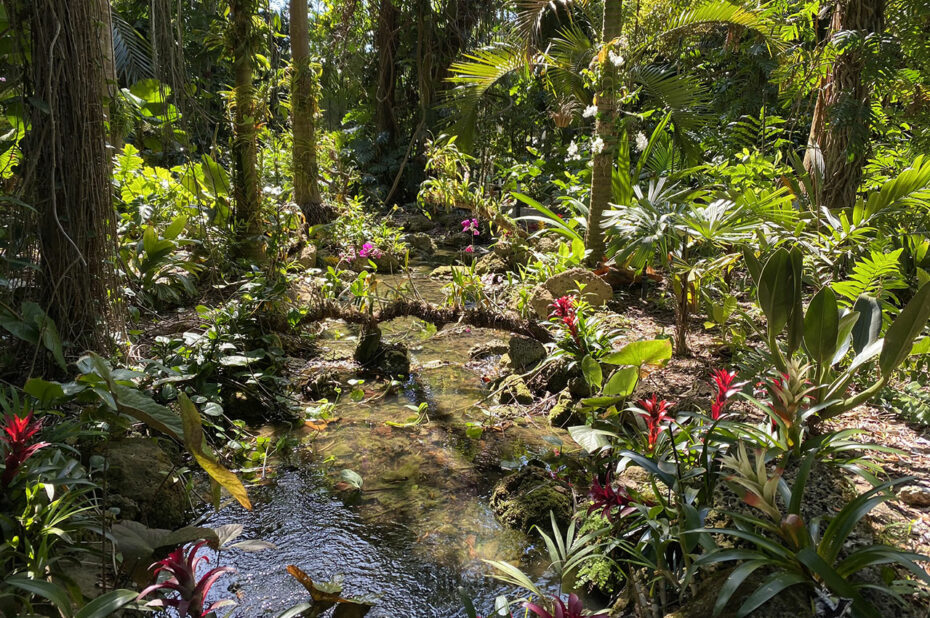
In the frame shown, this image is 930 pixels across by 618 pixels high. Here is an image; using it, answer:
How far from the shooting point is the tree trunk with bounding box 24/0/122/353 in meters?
2.12

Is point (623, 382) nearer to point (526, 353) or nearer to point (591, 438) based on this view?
point (591, 438)

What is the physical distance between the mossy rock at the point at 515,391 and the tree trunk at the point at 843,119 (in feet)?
8.88

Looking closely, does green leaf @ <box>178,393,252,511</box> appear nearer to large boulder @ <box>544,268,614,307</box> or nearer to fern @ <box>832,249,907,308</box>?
fern @ <box>832,249,907,308</box>

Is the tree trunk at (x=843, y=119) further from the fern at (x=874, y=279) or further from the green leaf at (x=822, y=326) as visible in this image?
the green leaf at (x=822, y=326)

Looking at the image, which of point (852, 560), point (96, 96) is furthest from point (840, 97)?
point (96, 96)

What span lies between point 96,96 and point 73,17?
30 centimetres

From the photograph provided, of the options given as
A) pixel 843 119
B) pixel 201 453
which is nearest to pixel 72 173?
pixel 201 453

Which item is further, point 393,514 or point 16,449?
point 393,514

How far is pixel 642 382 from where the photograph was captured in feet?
10.6

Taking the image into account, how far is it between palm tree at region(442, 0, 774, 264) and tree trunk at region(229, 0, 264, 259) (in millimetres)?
2101

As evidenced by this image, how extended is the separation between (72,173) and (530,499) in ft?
7.70

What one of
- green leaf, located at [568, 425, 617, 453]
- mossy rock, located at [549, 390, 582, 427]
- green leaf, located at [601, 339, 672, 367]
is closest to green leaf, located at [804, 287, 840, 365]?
green leaf, located at [601, 339, 672, 367]

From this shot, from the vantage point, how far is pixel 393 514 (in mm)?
2453

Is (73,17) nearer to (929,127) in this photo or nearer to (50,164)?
(50,164)
